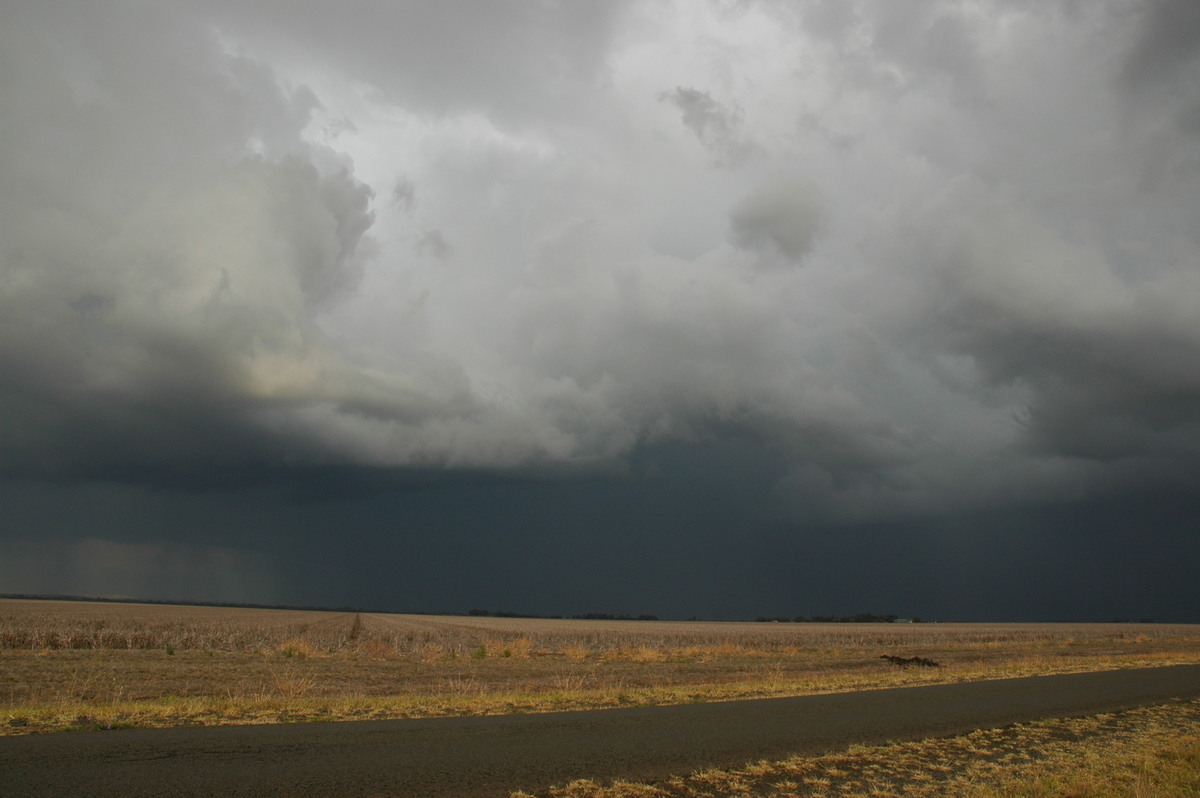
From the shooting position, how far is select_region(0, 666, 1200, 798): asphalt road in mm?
9781

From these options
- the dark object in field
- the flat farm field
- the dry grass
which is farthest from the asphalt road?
the dark object in field

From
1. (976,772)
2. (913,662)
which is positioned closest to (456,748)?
(976,772)

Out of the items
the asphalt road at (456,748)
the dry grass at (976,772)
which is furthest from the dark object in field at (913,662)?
the dry grass at (976,772)

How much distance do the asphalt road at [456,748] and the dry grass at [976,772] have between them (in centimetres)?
62

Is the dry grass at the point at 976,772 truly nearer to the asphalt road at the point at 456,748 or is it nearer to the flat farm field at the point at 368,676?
the asphalt road at the point at 456,748

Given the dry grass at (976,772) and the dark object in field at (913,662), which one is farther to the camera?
the dark object in field at (913,662)

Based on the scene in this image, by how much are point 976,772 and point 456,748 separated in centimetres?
845

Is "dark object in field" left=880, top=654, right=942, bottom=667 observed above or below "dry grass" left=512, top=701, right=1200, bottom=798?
below

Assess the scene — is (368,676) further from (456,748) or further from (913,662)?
(913,662)

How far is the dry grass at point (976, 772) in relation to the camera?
10562 millimetres

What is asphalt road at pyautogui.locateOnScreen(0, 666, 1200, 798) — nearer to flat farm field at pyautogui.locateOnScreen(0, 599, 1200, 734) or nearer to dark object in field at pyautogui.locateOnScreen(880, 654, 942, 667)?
flat farm field at pyautogui.locateOnScreen(0, 599, 1200, 734)

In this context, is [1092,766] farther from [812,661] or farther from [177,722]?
[812,661]

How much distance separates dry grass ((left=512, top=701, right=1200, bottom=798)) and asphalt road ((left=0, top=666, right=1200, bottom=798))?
62 cm

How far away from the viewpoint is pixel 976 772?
39.7ft
